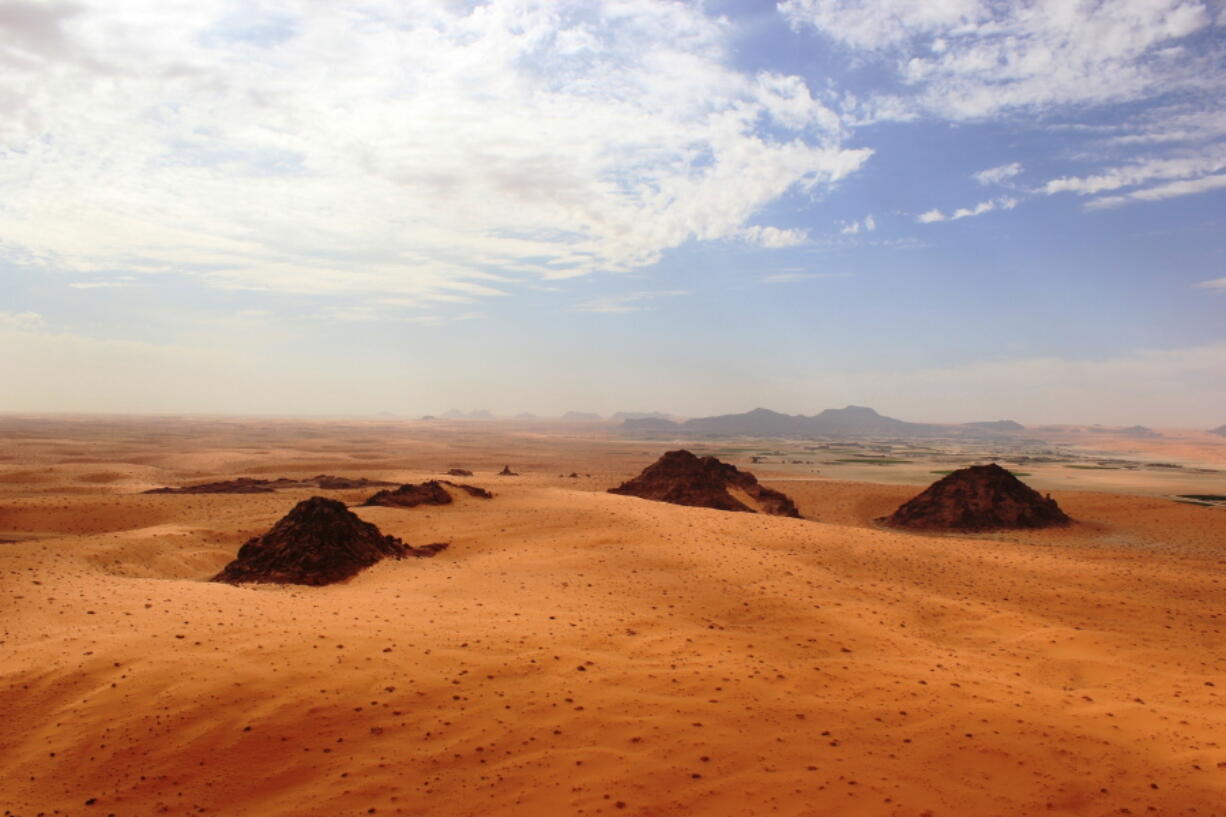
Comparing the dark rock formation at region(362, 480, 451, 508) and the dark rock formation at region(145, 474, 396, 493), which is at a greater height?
the dark rock formation at region(362, 480, 451, 508)

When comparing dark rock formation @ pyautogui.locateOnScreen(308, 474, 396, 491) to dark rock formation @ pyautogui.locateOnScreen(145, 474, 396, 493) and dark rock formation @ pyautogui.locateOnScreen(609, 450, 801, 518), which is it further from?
dark rock formation @ pyautogui.locateOnScreen(609, 450, 801, 518)

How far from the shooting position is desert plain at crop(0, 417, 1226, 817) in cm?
638

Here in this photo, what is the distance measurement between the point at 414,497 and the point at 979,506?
27.7 meters

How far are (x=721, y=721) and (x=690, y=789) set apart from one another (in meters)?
1.41

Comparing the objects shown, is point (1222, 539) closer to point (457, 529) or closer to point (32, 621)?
point (457, 529)

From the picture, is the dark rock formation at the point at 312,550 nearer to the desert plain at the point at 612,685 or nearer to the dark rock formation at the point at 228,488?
the desert plain at the point at 612,685

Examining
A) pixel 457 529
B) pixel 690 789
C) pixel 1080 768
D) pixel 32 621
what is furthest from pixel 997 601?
pixel 32 621

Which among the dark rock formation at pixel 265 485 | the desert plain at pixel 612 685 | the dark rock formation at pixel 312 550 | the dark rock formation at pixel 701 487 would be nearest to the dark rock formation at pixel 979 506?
the dark rock formation at pixel 701 487

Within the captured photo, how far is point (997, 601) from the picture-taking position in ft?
49.6

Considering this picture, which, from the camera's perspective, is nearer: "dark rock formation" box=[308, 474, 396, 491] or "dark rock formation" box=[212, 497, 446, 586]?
"dark rock formation" box=[212, 497, 446, 586]

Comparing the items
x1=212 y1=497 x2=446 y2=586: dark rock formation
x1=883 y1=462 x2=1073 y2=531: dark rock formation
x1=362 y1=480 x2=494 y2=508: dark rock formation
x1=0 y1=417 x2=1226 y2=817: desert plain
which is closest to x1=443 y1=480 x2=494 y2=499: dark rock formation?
x1=362 y1=480 x2=494 y2=508: dark rock formation

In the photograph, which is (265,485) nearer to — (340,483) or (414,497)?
(340,483)

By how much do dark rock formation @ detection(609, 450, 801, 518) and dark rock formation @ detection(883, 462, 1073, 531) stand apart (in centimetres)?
637

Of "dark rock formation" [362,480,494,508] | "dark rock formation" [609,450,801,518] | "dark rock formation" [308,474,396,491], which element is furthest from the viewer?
"dark rock formation" [308,474,396,491]
